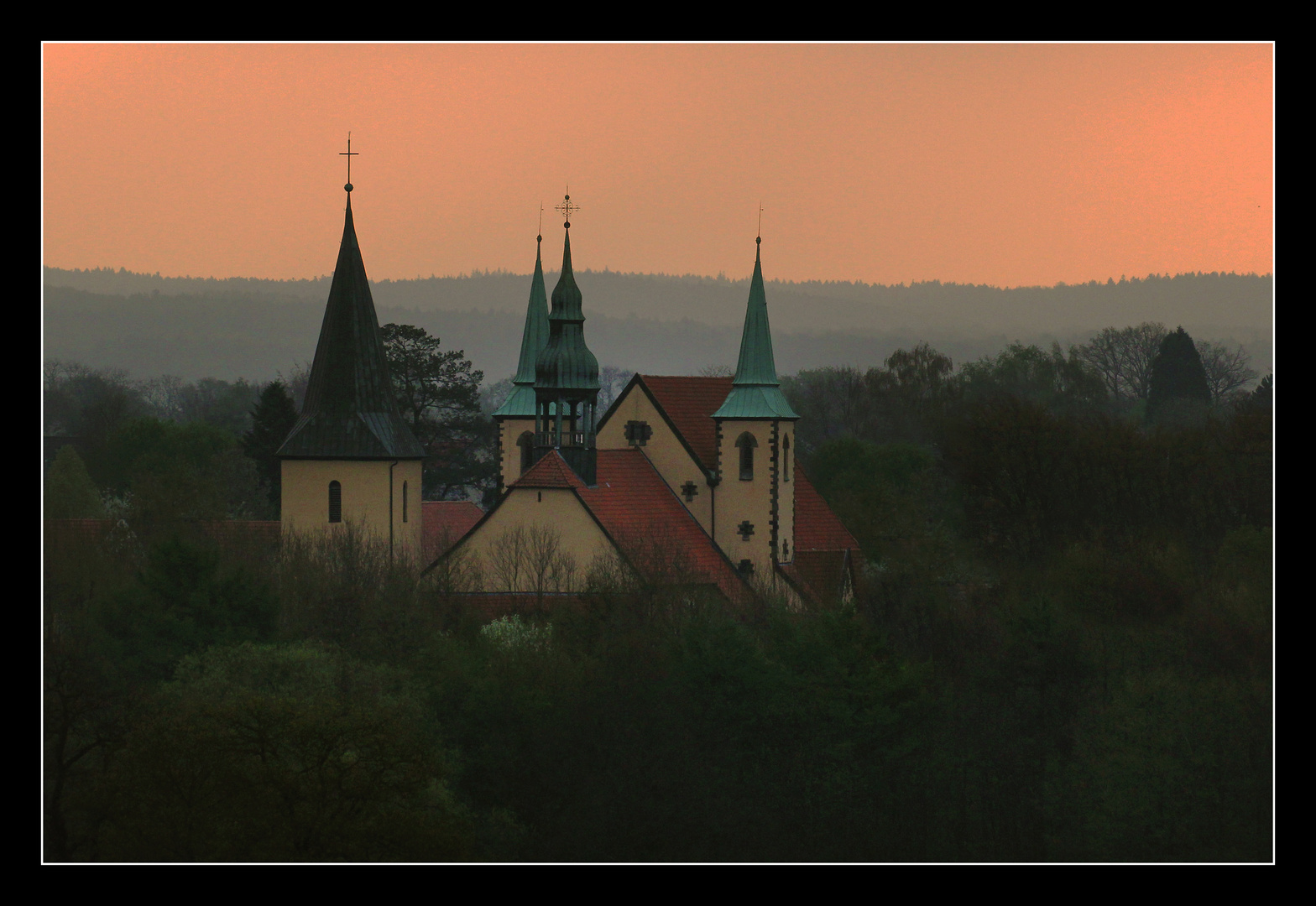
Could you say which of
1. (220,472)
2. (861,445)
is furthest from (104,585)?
(861,445)

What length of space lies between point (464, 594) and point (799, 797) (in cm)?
1442

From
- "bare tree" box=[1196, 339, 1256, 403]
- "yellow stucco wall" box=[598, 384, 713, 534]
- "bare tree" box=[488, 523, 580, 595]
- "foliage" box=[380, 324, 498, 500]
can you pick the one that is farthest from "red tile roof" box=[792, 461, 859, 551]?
"bare tree" box=[1196, 339, 1256, 403]

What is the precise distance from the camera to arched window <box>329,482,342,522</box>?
50750 millimetres

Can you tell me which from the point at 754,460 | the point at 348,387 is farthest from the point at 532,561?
the point at 754,460

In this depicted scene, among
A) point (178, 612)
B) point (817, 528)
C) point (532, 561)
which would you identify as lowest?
point (178, 612)

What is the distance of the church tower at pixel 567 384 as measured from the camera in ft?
181

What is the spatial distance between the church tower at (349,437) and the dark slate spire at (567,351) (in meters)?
5.37

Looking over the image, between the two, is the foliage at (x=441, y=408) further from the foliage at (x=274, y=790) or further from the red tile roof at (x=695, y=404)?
the foliage at (x=274, y=790)

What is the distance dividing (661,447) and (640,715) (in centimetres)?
2254

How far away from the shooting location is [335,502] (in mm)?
50844

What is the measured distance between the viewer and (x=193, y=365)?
327ft

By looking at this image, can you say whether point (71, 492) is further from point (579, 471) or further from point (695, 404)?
point (695, 404)

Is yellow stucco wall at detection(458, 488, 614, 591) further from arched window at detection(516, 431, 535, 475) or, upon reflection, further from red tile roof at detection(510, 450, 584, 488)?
arched window at detection(516, 431, 535, 475)

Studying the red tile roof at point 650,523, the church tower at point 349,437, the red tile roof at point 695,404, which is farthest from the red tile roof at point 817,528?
the church tower at point 349,437
